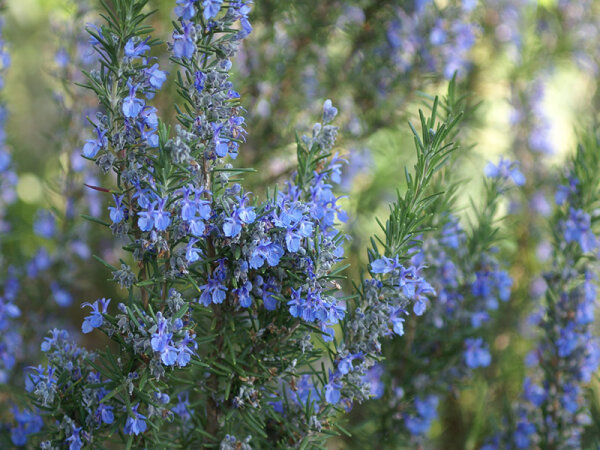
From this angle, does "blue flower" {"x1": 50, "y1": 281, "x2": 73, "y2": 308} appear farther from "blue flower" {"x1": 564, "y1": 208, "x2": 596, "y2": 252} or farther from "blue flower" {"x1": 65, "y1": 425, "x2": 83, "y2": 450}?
"blue flower" {"x1": 564, "y1": 208, "x2": 596, "y2": 252}

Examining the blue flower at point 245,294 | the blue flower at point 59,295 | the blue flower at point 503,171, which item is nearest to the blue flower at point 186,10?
the blue flower at point 245,294

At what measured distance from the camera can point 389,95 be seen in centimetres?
178

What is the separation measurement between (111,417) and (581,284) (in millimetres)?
1103

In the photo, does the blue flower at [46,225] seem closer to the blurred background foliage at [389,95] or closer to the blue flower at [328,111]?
the blurred background foliage at [389,95]

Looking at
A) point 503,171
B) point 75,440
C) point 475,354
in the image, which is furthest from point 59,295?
point 503,171

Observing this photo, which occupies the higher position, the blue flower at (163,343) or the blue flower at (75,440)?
the blue flower at (163,343)

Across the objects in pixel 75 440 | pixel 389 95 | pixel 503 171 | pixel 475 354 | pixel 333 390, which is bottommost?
pixel 75 440

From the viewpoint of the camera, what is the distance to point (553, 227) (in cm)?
135

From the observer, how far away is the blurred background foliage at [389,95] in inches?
67.5

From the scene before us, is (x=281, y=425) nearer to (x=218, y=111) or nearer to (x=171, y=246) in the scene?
(x=171, y=246)

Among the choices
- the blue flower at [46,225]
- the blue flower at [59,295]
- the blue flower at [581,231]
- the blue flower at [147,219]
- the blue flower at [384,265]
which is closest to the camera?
the blue flower at [147,219]

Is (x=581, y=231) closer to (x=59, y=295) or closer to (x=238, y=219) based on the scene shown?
(x=238, y=219)

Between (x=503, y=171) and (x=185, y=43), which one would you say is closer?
(x=185, y=43)

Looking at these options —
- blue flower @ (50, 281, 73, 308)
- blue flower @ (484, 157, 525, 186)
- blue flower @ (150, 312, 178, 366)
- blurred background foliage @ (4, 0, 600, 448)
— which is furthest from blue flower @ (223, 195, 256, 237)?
blue flower @ (50, 281, 73, 308)
